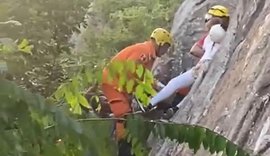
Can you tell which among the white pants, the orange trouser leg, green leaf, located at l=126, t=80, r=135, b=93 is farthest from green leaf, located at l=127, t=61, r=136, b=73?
the white pants

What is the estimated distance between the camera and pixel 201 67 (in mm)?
9344

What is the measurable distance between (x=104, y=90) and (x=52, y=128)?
5.86 m

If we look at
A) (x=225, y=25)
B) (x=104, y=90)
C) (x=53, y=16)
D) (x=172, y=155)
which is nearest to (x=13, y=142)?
(x=172, y=155)

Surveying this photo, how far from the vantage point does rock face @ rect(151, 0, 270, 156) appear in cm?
618

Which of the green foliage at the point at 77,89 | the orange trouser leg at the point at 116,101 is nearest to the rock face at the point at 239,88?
the orange trouser leg at the point at 116,101

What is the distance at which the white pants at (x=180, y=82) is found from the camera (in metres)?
9.13

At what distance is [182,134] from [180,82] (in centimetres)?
651

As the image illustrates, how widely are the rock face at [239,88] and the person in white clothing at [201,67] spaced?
10.0 inches

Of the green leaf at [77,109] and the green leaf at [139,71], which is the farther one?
the green leaf at [139,71]

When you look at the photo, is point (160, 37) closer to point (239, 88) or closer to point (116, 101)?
point (116, 101)

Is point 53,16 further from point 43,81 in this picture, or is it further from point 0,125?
point 0,125

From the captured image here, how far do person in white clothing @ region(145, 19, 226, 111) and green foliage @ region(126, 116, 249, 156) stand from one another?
6.13 meters

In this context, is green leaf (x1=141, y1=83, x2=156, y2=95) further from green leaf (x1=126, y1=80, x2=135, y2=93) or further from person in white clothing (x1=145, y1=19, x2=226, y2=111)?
person in white clothing (x1=145, y1=19, x2=226, y2=111)

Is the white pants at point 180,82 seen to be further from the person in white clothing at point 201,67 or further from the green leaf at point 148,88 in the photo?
the green leaf at point 148,88
